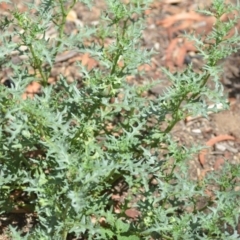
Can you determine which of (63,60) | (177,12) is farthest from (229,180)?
(177,12)

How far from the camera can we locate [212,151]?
4.26m

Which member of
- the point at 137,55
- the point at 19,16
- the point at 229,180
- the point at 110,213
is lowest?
the point at 110,213

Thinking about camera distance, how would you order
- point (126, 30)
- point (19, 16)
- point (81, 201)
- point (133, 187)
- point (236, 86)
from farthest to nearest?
1. point (236, 86)
2. point (133, 187)
3. point (126, 30)
4. point (19, 16)
5. point (81, 201)

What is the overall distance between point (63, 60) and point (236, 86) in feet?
4.41

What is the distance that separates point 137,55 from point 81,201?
0.86m

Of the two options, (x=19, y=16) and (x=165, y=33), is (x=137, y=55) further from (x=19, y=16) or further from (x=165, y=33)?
(x=165, y=33)

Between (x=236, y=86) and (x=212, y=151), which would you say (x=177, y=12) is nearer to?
(x=236, y=86)

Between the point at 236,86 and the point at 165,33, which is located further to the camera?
the point at 165,33

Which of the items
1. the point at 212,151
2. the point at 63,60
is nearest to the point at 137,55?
the point at 212,151

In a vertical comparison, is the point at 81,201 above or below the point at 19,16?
below

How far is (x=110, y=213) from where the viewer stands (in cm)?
336

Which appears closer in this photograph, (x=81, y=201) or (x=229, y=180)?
(x=81, y=201)

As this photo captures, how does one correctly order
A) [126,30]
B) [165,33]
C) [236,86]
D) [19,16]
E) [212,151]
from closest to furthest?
[19,16]
[126,30]
[212,151]
[236,86]
[165,33]

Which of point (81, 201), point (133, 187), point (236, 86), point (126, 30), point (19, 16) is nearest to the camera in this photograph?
point (81, 201)
